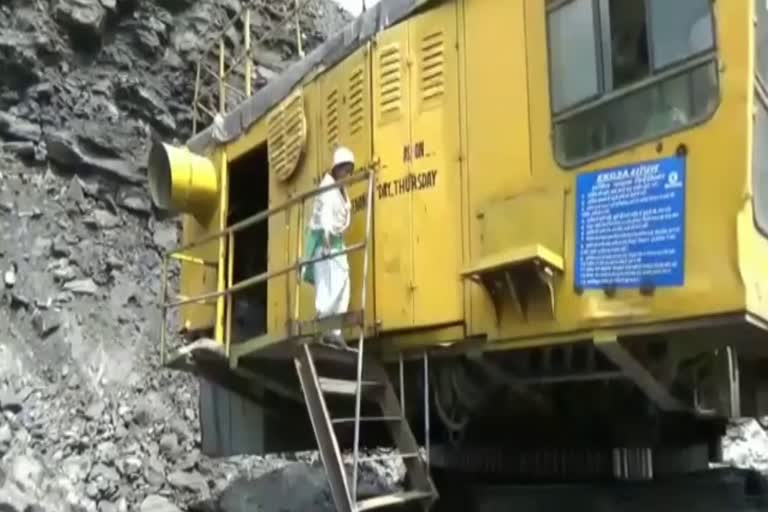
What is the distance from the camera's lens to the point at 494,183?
6.38 meters

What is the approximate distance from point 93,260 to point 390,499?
10956 mm

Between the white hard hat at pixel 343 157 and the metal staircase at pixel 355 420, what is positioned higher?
the white hard hat at pixel 343 157

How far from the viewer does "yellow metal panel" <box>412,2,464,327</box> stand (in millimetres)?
6625

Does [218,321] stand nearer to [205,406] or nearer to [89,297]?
[205,406]

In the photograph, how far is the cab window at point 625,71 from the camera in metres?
5.39

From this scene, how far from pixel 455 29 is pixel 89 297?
33.8ft

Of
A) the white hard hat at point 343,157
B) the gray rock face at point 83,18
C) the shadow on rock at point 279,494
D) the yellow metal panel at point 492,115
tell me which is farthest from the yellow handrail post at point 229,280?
the gray rock face at point 83,18

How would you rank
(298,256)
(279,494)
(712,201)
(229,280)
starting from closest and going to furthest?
1. (712,201)
2. (298,256)
3. (229,280)
4. (279,494)

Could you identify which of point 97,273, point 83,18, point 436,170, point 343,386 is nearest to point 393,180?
point 436,170

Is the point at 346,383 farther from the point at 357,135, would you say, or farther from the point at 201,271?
the point at 201,271

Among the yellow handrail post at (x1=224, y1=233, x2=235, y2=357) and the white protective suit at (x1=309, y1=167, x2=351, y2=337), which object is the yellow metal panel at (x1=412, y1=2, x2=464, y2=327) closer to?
the white protective suit at (x1=309, y1=167, x2=351, y2=337)

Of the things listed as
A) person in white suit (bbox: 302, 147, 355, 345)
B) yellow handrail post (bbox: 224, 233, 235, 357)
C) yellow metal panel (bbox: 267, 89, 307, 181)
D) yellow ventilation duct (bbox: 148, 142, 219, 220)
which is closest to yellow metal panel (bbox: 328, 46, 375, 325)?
person in white suit (bbox: 302, 147, 355, 345)

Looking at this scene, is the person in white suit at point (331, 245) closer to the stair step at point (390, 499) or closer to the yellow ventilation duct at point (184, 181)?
the stair step at point (390, 499)

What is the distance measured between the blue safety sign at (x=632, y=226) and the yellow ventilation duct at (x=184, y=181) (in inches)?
196
